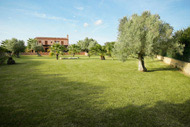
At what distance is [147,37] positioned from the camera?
1262 centimetres

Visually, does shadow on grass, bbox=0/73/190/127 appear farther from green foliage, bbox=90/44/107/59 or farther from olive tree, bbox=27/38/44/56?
olive tree, bbox=27/38/44/56

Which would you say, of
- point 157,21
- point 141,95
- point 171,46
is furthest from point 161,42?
point 141,95

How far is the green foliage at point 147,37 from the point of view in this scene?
1272 centimetres

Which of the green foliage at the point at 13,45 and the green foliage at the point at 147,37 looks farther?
the green foliage at the point at 13,45

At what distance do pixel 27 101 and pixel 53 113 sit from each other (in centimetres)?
217

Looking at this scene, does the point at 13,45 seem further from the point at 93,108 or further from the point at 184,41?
the point at 184,41

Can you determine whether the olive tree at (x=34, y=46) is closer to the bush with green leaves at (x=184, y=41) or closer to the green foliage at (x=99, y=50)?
the green foliage at (x=99, y=50)

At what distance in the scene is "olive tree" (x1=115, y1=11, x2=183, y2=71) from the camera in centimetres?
1272

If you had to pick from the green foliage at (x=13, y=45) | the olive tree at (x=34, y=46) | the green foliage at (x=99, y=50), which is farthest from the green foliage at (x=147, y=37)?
the olive tree at (x=34, y=46)

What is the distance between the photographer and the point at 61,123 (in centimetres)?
426

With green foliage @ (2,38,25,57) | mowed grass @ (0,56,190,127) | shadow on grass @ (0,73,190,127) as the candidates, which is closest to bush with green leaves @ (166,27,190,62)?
mowed grass @ (0,56,190,127)

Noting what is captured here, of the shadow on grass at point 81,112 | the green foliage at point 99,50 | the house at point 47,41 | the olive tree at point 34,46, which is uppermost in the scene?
the house at point 47,41

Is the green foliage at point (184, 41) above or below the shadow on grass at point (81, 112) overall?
above

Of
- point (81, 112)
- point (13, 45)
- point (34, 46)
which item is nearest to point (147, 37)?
point (81, 112)
